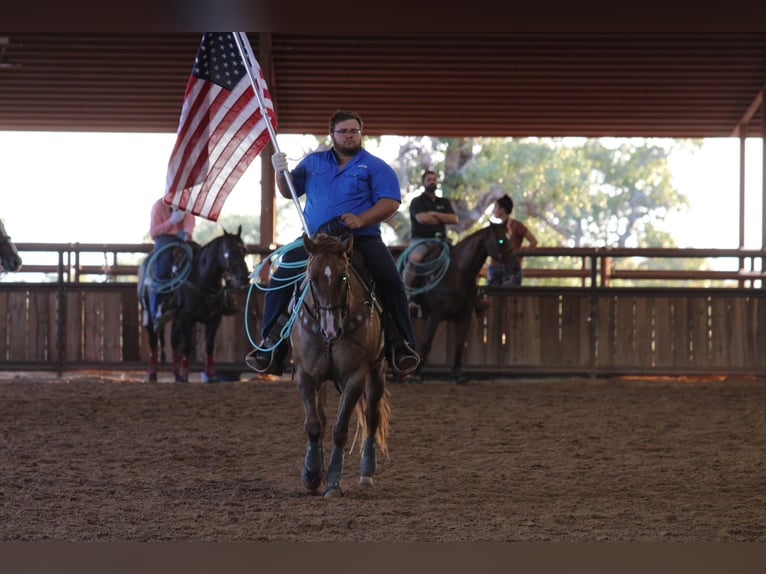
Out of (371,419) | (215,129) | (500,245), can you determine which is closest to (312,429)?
(371,419)

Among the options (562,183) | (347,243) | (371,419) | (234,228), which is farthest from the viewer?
(234,228)

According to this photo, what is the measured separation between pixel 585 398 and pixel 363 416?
5328 mm

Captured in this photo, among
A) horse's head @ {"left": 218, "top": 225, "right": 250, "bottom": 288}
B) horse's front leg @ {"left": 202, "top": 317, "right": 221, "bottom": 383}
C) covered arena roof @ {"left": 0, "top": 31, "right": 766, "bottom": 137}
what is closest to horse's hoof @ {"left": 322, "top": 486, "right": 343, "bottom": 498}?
horse's head @ {"left": 218, "top": 225, "right": 250, "bottom": 288}

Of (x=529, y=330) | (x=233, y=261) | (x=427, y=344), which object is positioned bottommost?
(x=427, y=344)

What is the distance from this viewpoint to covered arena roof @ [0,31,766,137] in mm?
14891

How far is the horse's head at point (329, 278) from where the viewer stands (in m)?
5.68

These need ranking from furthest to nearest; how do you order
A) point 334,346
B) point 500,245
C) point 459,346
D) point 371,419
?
point 459,346, point 500,245, point 371,419, point 334,346

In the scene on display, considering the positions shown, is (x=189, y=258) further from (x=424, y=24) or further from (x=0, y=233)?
(x=424, y=24)

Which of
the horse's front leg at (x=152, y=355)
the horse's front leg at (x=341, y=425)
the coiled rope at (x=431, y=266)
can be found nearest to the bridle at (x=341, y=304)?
the horse's front leg at (x=341, y=425)

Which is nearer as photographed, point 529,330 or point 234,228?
point 529,330

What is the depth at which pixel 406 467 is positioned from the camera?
7.14 meters

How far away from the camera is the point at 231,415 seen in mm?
9789

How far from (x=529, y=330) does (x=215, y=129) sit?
7.63 metres

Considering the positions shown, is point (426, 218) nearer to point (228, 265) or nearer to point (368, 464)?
point (228, 265)
